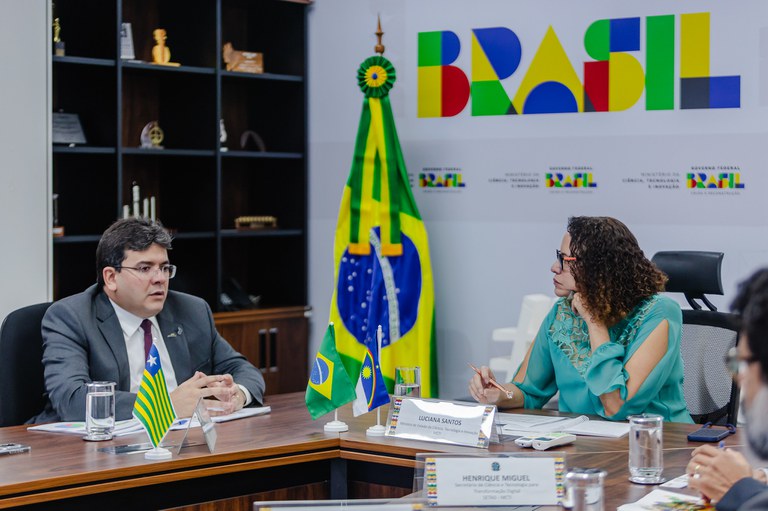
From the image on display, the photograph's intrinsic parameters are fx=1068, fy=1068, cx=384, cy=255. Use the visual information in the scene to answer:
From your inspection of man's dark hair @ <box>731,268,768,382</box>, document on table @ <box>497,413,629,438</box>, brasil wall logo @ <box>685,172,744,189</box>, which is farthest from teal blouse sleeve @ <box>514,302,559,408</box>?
man's dark hair @ <box>731,268,768,382</box>

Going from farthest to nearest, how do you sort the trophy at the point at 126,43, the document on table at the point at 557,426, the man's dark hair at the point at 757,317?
the trophy at the point at 126,43 → the document on table at the point at 557,426 → the man's dark hair at the point at 757,317

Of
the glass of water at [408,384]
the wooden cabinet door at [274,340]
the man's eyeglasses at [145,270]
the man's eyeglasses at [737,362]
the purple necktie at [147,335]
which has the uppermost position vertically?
the man's eyeglasses at [145,270]

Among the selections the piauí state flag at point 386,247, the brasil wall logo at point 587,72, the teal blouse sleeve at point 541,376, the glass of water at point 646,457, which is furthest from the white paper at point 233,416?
the brasil wall logo at point 587,72

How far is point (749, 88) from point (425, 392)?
2.08m

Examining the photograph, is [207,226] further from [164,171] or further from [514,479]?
[514,479]

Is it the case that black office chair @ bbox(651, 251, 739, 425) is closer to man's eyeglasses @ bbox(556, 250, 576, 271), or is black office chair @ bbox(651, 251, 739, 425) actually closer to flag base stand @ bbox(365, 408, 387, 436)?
man's eyeglasses @ bbox(556, 250, 576, 271)

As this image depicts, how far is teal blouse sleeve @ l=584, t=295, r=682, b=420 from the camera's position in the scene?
10.3 ft

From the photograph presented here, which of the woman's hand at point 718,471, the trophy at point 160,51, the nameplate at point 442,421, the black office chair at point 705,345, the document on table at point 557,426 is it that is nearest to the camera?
the woman's hand at point 718,471

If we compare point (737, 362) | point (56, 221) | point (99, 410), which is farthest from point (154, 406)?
point (56, 221)

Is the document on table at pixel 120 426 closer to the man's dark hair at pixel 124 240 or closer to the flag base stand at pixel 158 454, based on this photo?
the flag base stand at pixel 158 454

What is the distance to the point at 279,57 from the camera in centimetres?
598

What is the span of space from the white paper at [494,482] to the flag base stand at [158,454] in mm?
776

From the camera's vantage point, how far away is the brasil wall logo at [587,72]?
465 cm

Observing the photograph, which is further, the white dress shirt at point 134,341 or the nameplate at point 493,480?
the white dress shirt at point 134,341
